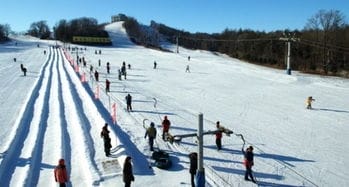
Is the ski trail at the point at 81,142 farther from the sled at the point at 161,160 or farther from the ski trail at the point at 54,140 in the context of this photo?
the sled at the point at 161,160

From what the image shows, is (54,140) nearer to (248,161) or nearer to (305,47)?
(248,161)

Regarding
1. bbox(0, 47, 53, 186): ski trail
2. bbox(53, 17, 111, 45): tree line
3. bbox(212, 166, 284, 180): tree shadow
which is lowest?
bbox(212, 166, 284, 180): tree shadow

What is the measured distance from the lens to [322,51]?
274 feet

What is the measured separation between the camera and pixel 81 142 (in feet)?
63.6

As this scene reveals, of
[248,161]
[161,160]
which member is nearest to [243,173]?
[248,161]

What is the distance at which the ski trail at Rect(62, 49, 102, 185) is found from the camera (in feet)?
51.3

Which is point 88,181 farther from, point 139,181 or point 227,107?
point 227,107

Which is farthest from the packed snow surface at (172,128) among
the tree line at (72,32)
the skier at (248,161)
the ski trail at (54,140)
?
the tree line at (72,32)

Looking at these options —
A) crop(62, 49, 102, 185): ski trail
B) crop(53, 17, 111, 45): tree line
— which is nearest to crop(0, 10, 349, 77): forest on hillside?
crop(53, 17, 111, 45): tree line

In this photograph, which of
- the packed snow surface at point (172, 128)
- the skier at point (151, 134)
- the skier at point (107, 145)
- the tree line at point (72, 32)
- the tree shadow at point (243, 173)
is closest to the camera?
the packed snow surface at point (172, 128)

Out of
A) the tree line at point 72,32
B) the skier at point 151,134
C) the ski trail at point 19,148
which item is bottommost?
Result: the ski trail at point 19,148

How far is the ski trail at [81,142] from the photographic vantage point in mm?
15625

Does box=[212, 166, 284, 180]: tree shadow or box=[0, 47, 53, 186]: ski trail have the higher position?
box=[0, 47, 53, 186]: ski trail

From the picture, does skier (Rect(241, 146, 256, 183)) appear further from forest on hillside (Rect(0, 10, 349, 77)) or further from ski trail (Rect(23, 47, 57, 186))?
forest on hillside (Rect(0, 10, 349, 77))
